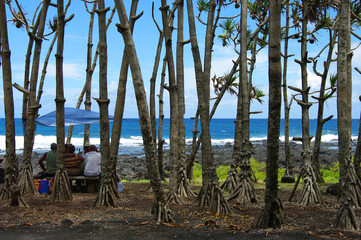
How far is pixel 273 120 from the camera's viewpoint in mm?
4980

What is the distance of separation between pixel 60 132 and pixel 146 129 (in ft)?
9.46

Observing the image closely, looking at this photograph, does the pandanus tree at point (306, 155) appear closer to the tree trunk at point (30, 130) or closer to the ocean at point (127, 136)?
the tree trunk at point (30, 130)

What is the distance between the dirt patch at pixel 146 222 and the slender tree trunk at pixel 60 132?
230mm

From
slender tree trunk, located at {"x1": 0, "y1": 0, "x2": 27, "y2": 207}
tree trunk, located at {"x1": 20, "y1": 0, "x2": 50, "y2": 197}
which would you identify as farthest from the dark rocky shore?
slender tree trunk, located at {"x1": 0, "y1": 0, "x2": 27, "y2": 207}

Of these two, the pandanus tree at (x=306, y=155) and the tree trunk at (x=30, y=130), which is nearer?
the pandanus tree at (x=306, y=155)

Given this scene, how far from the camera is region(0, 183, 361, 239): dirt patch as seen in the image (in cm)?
490

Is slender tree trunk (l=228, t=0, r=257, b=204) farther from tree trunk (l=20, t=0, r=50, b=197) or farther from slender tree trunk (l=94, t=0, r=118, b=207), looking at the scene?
tree trunk (l=20, t=0, r=50, b=197)

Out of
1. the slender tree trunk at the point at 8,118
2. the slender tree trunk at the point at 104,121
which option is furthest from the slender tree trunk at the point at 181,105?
the slender tree trunk at the point at 8,118

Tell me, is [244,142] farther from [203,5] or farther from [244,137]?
[203,5]

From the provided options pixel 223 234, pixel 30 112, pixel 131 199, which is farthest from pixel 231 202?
pixel 30 112

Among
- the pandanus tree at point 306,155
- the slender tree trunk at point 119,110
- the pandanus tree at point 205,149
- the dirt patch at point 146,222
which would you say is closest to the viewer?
the dirt patch at point 146,222

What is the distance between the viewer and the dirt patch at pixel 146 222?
4.90 m

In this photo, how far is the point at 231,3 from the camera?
1105 centimetres

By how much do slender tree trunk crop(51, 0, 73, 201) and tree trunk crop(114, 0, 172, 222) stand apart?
2.68 metres
